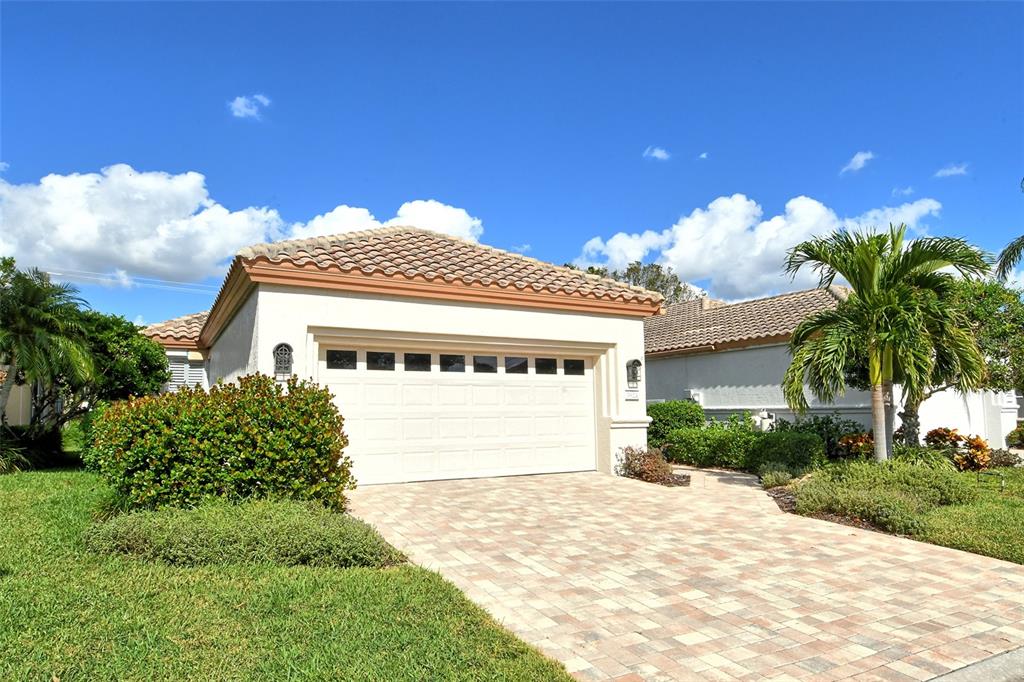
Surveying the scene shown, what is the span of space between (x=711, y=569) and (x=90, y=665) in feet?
15.8

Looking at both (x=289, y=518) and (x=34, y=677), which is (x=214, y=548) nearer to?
(x=289, y=518)

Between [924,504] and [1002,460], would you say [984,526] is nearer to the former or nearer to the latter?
[924,504]

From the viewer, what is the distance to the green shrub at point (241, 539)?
542 centimetres

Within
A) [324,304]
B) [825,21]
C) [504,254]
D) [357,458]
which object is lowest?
[357,458]

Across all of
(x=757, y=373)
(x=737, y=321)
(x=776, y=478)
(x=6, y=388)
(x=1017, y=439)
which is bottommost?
(x=1017, y=439)

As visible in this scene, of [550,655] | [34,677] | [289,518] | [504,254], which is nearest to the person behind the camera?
[34,677]

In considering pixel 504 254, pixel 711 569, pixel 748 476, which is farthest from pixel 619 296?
pixel 711 569

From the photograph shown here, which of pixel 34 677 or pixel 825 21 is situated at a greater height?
pixel 825 21

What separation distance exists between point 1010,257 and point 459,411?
14.6 metres

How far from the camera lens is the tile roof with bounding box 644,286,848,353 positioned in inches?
677

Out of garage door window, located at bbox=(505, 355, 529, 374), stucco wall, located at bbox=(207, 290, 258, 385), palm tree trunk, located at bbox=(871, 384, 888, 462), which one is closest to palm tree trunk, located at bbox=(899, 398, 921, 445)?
palm tree trunk, located at bbox=(871, 384, 888, 462)

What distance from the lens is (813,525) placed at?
777 centimetres

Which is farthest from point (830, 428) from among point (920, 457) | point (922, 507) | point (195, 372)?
point (195, 372)

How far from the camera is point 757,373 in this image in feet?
55.7
